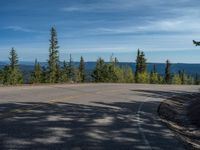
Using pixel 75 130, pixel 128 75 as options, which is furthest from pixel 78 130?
pixel 128 75

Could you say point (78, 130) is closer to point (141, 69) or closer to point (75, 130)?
point (75, 130)

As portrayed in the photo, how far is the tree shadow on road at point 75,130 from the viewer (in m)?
10.2

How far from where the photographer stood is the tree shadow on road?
1025 cm

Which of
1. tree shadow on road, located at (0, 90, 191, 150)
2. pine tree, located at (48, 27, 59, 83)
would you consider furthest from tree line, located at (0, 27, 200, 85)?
tree shadow on road, located at (0, 90, 191, 150)

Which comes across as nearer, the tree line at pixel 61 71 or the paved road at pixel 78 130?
the paved road at pixel 78 130

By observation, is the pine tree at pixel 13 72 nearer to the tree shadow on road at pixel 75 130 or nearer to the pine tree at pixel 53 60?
the pine tree at pixel 53 60

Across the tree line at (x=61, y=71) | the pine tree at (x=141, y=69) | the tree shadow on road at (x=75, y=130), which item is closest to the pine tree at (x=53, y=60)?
the tree line at (x=61, y=71)

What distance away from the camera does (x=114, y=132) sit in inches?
488

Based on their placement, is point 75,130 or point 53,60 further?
point 53,60

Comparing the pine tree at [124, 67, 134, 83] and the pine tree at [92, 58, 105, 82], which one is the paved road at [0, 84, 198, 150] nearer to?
the pine tree at [92, 58, 105, 82]

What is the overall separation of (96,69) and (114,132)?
341 ft

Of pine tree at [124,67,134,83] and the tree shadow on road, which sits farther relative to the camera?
pine tree at [124,67,134,83]

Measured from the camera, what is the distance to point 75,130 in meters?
12.2

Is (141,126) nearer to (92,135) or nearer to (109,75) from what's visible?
(92,135)
